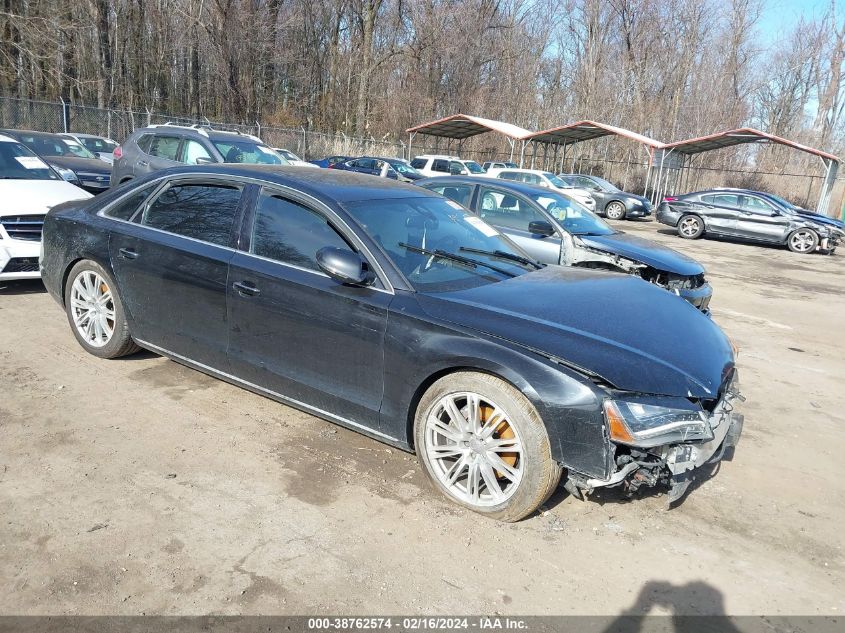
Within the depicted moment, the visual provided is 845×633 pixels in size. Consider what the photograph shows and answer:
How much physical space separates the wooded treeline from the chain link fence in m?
6.82

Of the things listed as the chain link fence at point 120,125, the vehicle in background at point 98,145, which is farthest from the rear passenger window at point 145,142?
the vehicle in background at point 98,145

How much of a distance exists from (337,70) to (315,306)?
42259 millimetres

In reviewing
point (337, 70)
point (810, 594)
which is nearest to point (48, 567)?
point (810, 594)

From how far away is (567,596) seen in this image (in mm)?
2848

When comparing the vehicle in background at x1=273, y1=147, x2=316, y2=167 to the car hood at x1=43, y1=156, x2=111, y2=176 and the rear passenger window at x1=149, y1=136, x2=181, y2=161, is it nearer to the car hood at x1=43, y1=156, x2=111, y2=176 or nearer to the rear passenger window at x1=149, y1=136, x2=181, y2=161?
the rear passenger window at x1=149, y1=136, x2=181, y2=161

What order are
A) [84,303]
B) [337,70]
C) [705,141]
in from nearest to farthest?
[84,303]
[705,141]
[337,70]

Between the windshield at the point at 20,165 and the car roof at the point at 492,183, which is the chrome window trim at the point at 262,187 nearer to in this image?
the windshield at the point at 20,165

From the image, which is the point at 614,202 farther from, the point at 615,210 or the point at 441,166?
the point at 441,166

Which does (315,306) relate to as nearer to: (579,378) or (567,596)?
(579,378)

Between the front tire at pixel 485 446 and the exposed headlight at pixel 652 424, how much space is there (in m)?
0.34

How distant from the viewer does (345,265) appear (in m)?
3.59

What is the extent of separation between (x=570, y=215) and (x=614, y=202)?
16785 mm

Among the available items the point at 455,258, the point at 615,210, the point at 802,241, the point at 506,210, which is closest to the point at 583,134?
the point at 615,210

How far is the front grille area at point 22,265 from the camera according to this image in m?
6.68
